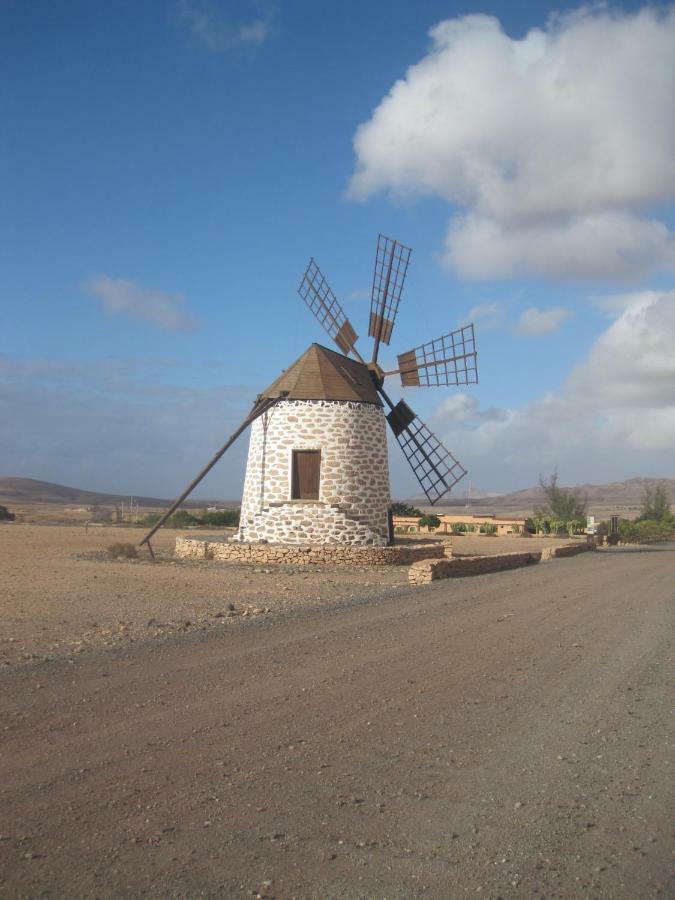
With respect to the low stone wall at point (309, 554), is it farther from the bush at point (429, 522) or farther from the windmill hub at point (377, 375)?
the bush at point (429, 522)

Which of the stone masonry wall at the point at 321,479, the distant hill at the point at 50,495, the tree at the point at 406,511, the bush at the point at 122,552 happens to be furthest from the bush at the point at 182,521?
the distant hill at the point at 50,495

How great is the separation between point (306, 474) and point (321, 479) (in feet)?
1.48

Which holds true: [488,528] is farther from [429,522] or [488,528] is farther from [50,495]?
[50,495]

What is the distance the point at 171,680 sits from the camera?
7195 millimetres

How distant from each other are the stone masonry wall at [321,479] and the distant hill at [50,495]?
107 meters

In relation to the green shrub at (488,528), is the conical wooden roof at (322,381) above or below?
above

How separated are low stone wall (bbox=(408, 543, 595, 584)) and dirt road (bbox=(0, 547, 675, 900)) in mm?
7615

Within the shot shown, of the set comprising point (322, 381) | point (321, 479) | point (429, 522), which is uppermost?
point (322, 381)

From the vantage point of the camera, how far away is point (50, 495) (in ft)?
475

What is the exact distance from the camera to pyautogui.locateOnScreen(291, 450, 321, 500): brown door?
73.1ft

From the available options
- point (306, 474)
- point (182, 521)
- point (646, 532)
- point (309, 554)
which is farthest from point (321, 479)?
point (182, 521)

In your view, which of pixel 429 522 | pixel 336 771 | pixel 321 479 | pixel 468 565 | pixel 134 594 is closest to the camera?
pixel 336 771

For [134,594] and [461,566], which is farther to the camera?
[461,566]

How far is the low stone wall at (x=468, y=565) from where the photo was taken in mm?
17000
